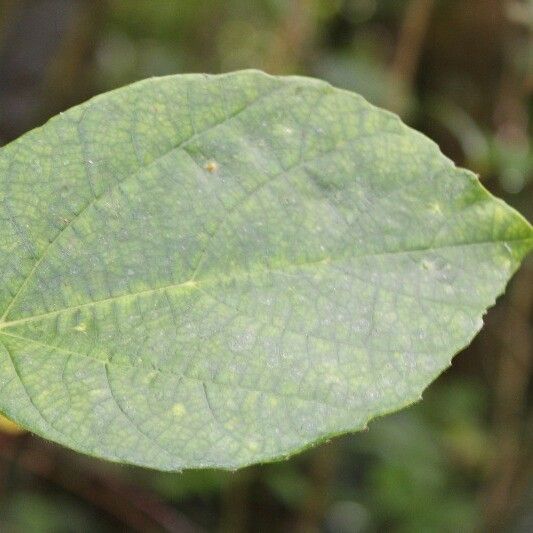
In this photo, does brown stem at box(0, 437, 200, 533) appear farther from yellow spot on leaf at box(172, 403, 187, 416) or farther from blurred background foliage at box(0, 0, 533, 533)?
yellow spot on leaf at box(172, 403, 187, 416)

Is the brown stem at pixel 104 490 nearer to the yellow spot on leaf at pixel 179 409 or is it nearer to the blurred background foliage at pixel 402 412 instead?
the blurred background foliage at pixel 402 412

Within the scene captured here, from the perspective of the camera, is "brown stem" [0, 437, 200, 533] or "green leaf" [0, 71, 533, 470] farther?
"brown stem" [0, 437, 200, 533]

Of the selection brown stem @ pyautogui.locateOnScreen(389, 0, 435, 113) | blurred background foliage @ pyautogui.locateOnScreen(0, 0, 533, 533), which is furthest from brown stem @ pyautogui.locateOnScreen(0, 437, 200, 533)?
brown stem @ pyautogui.locateOnScreen(389, 0, 435, 113)

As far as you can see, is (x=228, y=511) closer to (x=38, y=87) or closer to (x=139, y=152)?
(x=38, y=87)

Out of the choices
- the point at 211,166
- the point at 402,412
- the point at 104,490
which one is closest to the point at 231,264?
the point at 211,166

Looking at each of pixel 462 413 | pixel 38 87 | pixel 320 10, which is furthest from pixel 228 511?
pixel 320 10

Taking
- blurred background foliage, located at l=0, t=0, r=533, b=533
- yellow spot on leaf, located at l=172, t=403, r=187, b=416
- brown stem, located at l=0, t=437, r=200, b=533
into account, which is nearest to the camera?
yellow spot on leaf, located at l=172, t=403, r=187, b=416

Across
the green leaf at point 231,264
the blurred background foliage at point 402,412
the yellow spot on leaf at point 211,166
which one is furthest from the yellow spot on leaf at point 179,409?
the blurred background foliage at point 402,412
